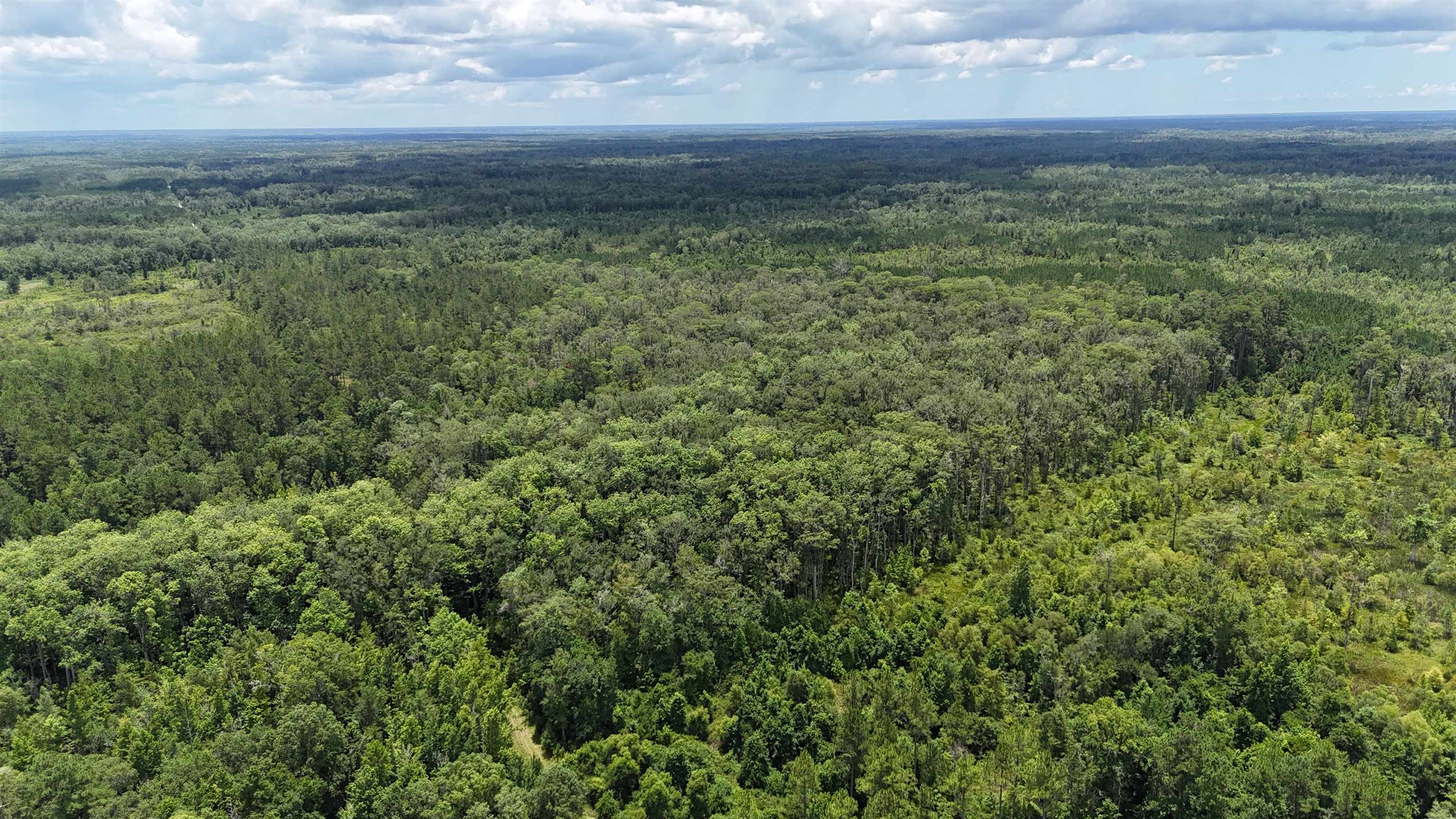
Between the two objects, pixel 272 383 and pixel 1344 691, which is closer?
pixel 1344 691

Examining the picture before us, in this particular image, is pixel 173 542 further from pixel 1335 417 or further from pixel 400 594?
pixel 1335 417

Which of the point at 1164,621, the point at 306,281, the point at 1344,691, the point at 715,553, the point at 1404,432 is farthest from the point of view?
the point at 306,281

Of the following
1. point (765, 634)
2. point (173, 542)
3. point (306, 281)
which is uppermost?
point (306, 281)

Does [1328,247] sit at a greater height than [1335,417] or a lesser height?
greater

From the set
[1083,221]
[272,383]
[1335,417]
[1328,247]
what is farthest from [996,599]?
[1083,221]

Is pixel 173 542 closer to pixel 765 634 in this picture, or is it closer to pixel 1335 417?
pixel 765 634

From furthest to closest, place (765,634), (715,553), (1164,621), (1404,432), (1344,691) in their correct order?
1. (1404,432)
2. (715,553)
3. (765,634)
4. (1164,621)
5. (1344,691)
